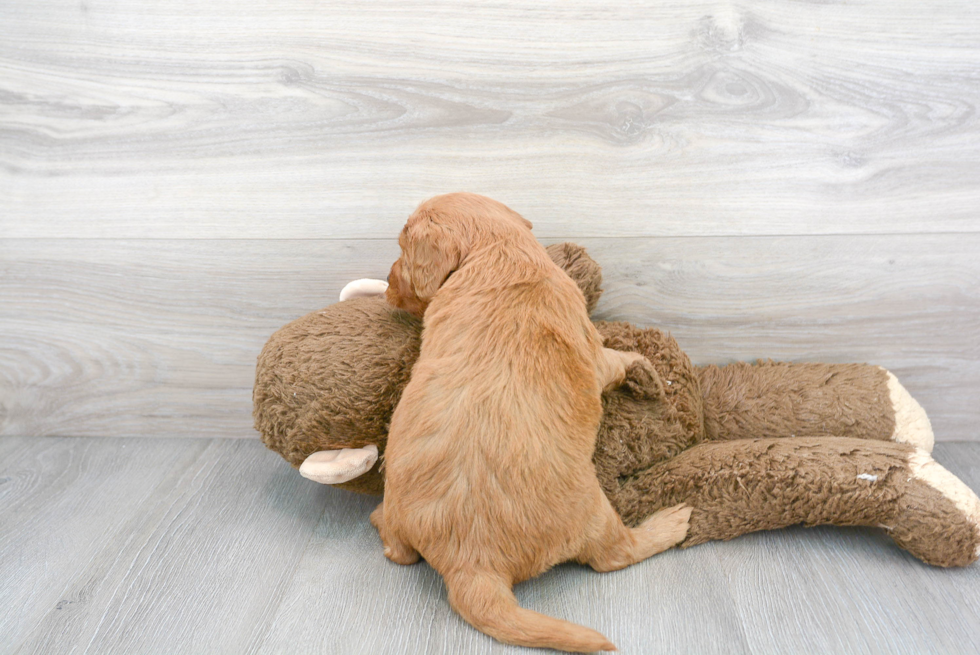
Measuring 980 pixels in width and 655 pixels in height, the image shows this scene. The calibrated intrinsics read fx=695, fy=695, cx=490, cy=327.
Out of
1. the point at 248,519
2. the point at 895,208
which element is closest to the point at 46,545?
the point at 248,519

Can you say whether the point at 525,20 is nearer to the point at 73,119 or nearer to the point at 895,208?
the point at 895,208

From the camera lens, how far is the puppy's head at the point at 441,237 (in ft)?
3.43

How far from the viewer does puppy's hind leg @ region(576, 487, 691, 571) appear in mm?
1064

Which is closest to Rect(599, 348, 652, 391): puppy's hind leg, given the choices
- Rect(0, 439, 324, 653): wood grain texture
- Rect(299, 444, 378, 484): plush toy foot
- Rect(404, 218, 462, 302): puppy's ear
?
Rect(404, 218, 462, 302): puppy's ear

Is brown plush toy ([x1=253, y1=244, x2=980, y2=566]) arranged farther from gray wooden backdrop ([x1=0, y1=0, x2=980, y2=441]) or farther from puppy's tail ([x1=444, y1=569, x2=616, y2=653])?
puppy's tail ([x1=444, y1=569, x2=616, y2=653])

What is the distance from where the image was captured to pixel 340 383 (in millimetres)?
1147

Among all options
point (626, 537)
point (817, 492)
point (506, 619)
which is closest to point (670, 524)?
point (626, 537)

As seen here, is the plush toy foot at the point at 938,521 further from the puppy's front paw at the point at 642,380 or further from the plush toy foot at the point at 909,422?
the puppy's front paw at the point at 642,380

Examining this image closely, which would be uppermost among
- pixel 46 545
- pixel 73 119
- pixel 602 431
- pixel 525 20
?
pixel 525 20

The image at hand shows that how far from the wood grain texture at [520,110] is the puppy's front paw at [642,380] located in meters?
0.29

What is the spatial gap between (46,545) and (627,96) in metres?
1.32

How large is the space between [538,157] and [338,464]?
0.66m

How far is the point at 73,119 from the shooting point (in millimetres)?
1361

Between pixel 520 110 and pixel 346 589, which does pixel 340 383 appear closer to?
pixel 346 589
